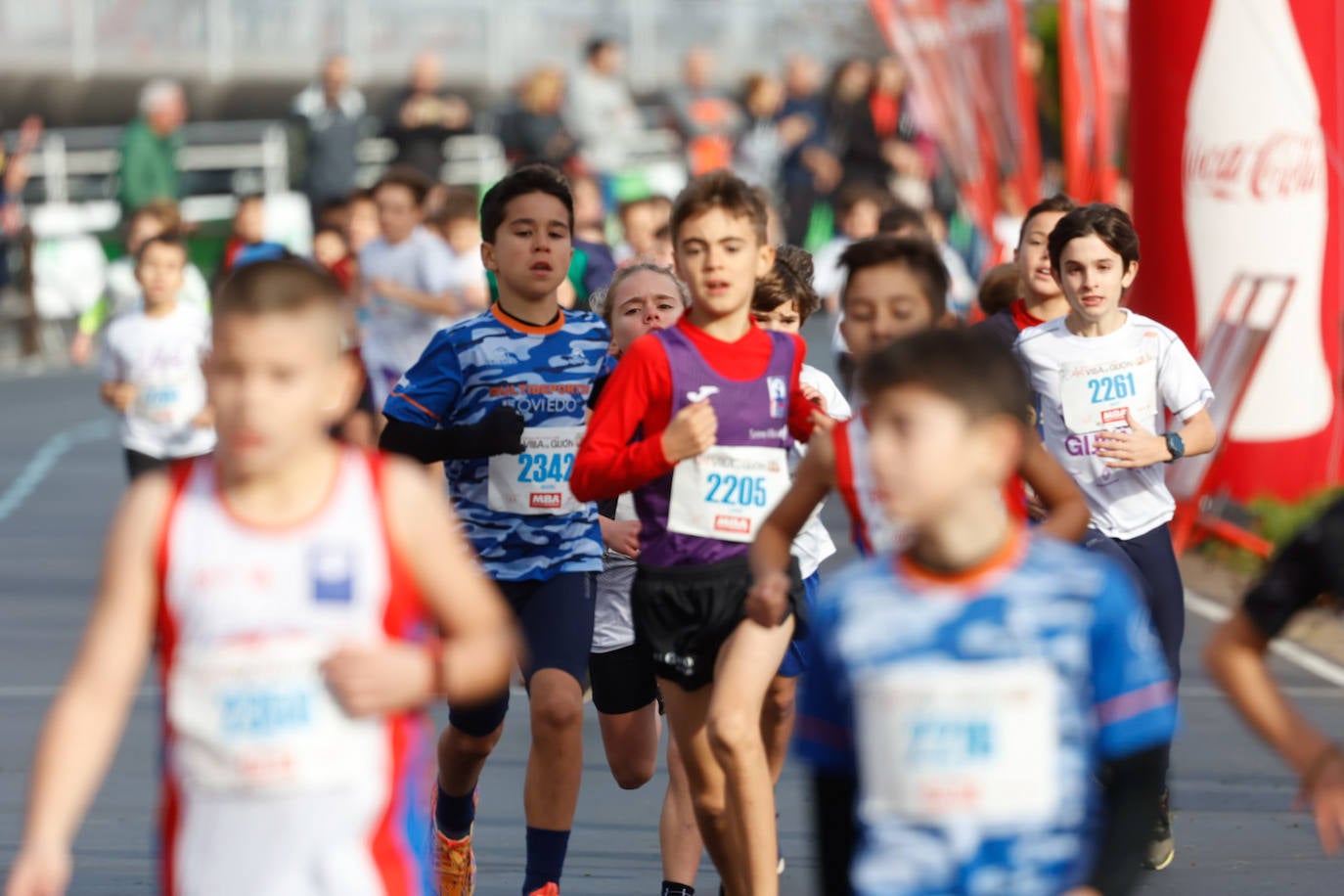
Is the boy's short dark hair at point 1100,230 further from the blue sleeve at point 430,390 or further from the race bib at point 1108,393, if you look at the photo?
the blue sleeve at point 430,390

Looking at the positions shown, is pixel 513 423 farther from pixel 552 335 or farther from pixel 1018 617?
pixel 1018 617

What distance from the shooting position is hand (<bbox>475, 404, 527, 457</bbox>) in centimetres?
613

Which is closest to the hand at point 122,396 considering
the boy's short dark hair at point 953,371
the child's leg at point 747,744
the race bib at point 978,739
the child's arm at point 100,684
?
the child's leg at point 747,744

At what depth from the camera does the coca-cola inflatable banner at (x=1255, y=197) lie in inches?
480

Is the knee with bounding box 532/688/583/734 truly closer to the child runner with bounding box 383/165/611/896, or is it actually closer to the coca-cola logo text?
the child runner with bounding box 383/165/611/896

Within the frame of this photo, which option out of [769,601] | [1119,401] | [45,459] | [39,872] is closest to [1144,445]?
[1119,401]

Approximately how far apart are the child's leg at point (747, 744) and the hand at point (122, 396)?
18.9 ft

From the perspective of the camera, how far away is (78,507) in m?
16.4

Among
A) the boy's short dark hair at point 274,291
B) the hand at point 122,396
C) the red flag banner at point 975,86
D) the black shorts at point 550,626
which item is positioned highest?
the red flag banner at point 975,86

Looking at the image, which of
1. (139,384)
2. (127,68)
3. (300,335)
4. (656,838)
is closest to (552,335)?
(656,838)

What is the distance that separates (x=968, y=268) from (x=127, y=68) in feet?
37.8

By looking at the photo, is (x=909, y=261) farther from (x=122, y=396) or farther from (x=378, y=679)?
(x=122, y=396)

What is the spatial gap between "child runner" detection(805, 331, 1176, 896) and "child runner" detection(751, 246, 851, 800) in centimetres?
224

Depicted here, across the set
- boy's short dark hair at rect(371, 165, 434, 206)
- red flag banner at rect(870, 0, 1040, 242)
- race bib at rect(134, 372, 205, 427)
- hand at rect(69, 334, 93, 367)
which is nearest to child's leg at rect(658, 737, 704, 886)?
race bib at rect(134, 372, 205, 427)
